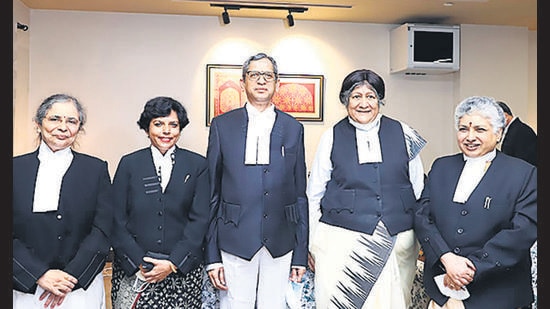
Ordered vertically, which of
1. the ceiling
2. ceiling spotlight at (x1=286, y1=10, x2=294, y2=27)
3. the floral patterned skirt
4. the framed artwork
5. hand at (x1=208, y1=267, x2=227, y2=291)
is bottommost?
the floral patterned skirt

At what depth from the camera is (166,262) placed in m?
2.65

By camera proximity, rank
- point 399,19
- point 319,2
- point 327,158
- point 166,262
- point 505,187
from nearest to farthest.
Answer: point 505,187
point 166,262
point 327,158
point 319,2
point 399,19

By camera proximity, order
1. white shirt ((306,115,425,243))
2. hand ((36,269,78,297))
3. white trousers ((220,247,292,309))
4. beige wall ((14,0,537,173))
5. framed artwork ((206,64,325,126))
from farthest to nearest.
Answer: framed artwork ((206,64,325,126)) → beige wall ((14,0,537,173)) → white shirt ((306,115,425,243)) → white trousers ((220,247,292,309)) → hand ((36,269,78,297))

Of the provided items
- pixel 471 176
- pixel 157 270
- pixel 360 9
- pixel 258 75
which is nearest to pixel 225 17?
pixel 360 9

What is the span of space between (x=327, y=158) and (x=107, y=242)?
3.29 ft

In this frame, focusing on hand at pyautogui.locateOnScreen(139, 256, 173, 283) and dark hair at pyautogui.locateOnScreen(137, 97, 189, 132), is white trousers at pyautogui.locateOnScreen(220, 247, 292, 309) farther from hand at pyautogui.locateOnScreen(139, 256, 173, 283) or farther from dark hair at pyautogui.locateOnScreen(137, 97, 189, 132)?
dark hair at pyautogui.locateOnScreen(137, 97, 189, 132)

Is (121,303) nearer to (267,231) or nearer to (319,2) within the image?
(267,231)

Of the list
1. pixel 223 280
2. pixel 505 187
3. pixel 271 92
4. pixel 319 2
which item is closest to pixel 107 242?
pixel 223 280

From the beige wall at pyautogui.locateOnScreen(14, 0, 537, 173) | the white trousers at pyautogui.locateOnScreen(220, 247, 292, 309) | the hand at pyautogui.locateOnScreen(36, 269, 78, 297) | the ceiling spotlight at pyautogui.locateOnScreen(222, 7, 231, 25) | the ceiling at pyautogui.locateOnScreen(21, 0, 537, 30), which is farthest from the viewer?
the beige wall at pyautogui.locateOnScreen(14, 0, 537, 173)

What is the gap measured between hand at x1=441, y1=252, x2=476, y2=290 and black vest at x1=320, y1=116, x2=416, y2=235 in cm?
29

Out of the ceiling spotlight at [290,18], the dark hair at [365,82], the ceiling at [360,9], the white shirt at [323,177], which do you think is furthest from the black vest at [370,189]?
the ceiling spotlight at [290,18]

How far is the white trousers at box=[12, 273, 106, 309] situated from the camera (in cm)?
246

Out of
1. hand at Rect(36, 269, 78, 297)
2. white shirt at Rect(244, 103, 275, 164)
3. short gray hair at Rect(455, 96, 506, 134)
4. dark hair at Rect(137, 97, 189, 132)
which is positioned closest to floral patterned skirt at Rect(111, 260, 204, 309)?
hand at Rect(36, 269, 78, 297)

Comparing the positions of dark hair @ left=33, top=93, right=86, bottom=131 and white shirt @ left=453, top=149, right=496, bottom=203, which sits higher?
dark hair @ left=33, top=93, right=86, bottom=131
